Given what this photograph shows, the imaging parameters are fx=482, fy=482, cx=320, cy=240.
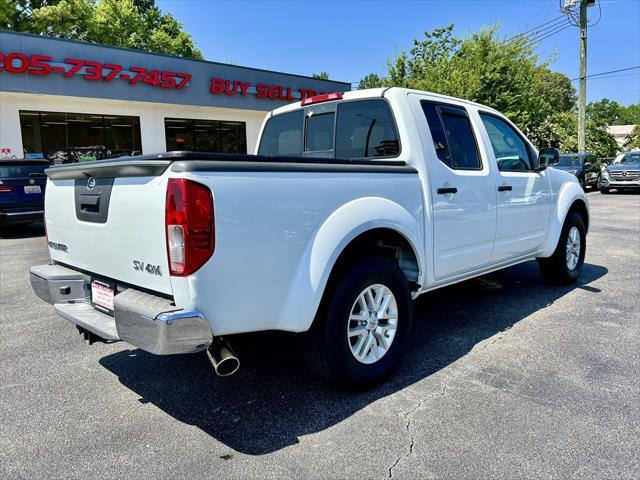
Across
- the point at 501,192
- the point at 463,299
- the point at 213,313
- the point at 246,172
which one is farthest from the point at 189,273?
the point at 463,299

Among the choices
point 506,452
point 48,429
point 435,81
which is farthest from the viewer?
point 435,81

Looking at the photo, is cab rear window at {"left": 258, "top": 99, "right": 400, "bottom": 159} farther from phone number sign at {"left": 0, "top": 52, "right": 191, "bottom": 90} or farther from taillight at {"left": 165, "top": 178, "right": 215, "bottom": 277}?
phone number sign at {"left": 0, "top": 52, "right": 191, "bottom": 90}

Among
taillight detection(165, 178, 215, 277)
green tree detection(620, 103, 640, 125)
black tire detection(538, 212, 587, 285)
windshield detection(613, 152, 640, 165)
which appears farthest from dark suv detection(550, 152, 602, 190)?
green tree detection(620, 103, 640, 125)

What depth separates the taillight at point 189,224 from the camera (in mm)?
2277

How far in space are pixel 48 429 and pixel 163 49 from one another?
39752 mm


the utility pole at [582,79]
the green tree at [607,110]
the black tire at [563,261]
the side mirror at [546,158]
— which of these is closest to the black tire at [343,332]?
the side mirror at [546,158]

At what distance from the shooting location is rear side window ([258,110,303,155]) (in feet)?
14.9

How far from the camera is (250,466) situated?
7.86ft

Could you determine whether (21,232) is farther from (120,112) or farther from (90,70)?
(120,112)

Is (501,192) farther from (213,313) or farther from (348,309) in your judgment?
(213,313)

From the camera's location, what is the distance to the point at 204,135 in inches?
776

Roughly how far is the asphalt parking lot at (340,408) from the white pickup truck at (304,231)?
1.34 ft

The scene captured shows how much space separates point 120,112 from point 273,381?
53.3ft

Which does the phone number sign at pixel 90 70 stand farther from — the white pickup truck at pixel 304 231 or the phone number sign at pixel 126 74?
the white pickup truck at pixel 304 231
